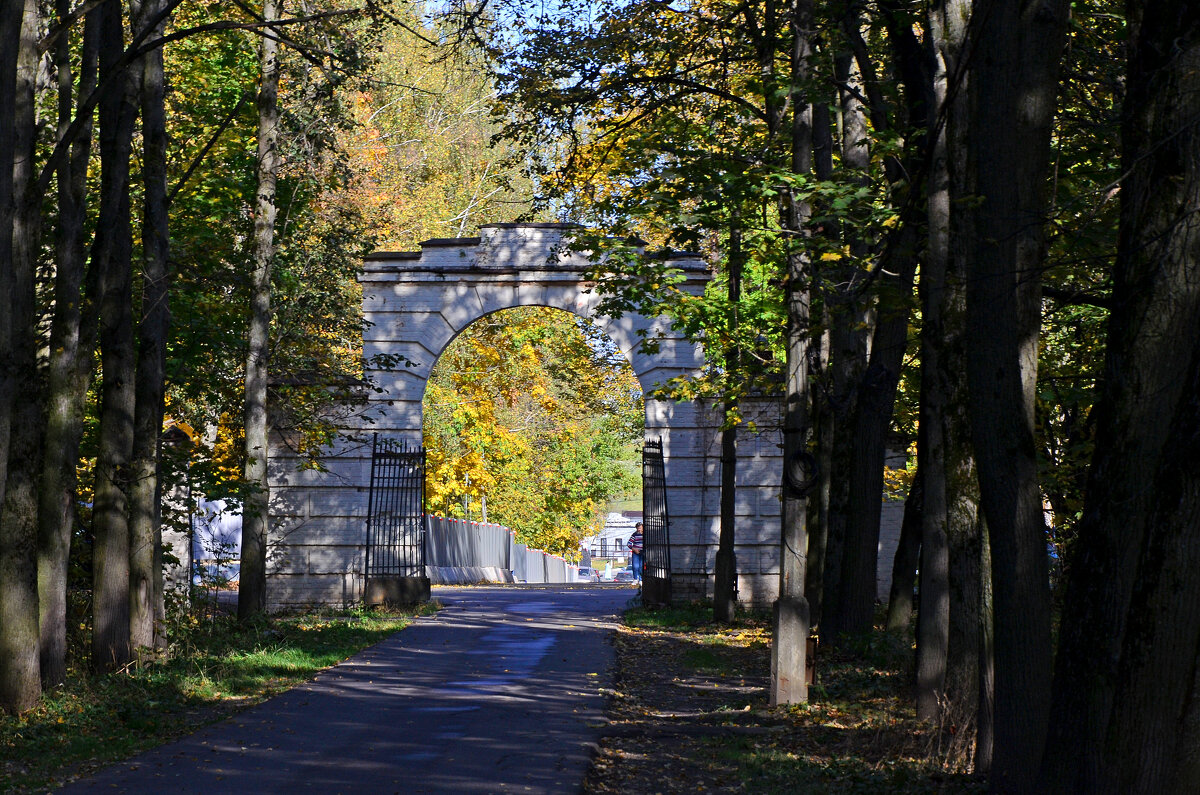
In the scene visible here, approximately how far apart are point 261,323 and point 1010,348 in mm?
14471

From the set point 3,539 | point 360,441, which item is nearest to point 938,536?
point 3,539

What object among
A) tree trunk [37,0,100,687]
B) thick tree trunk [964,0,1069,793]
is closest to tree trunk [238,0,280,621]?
tree trunk [37,0,100,687]

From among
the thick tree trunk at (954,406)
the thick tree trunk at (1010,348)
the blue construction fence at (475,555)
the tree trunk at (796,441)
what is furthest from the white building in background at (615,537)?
the thick tree trunk at (1010,348)

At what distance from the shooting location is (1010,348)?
25.5ft

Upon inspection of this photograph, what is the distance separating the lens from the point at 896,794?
27.0 feet

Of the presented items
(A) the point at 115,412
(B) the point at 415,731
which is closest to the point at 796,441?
(B) the point at 415,731

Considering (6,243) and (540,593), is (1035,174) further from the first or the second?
(540,593)

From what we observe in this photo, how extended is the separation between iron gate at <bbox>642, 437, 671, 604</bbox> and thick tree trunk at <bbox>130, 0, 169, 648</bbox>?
1152 cm

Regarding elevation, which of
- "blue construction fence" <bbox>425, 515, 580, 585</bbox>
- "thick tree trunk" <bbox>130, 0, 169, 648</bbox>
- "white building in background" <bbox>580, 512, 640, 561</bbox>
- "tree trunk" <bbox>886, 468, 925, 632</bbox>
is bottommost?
"white building in background" <bbox>580, 512, 640, 561</bbox>

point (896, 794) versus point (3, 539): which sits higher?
point (3, 539)

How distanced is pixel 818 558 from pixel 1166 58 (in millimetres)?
12965

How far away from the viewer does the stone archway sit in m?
24.7

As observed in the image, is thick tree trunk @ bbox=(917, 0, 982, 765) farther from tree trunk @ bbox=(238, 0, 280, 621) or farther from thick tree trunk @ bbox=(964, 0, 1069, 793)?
tree trunk @ bbox=(238, 0, 280, 621)

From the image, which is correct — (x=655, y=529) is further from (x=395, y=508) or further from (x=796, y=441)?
(x=796, y=441)
